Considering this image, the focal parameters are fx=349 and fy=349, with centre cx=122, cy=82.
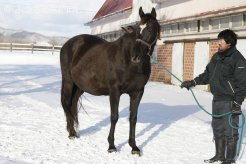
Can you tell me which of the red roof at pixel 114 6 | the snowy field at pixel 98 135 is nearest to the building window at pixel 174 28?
the red roof at pixel 114 6

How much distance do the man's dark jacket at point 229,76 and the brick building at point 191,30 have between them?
769 centimetres

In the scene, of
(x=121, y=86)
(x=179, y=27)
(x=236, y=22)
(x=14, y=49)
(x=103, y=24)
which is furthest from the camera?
(x=14, y=49)

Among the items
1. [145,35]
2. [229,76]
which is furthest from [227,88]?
[145,35]

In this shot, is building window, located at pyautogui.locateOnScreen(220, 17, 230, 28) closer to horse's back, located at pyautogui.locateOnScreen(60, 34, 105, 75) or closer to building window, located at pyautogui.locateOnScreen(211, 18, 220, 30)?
building window, located at pyautogui.locateOnScreen(211, 18, 220, 30)

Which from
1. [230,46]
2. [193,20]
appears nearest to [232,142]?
[230,46]

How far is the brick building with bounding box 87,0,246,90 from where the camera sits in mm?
A: 12414

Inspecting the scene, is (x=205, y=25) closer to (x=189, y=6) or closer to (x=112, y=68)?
(x=189, y=6)

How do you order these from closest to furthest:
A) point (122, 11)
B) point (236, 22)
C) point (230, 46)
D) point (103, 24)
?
point (230, 46) < point (236, 22) < point (122, 11) < point (103, 24)

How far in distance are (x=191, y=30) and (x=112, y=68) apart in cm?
1084

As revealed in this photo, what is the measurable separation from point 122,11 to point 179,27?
8.19 metres

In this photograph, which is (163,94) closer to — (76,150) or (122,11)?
(76,150)

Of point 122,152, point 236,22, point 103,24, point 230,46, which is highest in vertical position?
point 103,24

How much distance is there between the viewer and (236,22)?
40.5ft

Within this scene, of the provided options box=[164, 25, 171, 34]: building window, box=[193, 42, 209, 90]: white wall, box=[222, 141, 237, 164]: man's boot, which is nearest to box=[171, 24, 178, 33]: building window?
box=[164, 25, 171, 34]: building window
